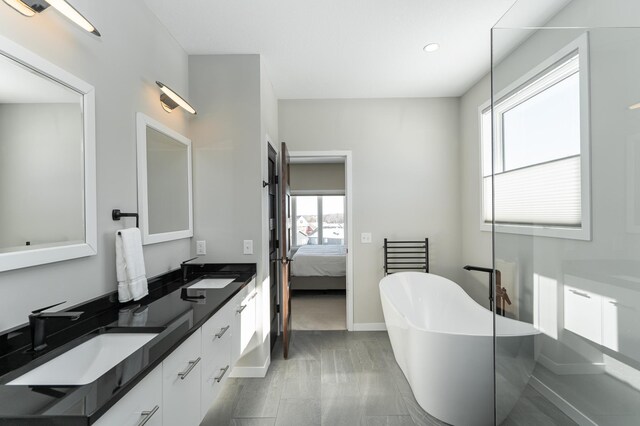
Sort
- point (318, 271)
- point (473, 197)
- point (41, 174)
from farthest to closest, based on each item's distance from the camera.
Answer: point (318, 271) < point (473, 197) < point (41, 174)

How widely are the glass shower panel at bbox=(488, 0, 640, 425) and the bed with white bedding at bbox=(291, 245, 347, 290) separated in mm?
3254

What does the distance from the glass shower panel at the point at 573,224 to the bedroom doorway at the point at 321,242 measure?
2.13 meters

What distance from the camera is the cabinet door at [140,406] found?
0.80 m

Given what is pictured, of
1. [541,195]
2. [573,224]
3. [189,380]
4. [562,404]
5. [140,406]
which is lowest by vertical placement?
[562,404]

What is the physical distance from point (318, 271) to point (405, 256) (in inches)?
65.0

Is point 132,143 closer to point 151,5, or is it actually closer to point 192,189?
point 192,189

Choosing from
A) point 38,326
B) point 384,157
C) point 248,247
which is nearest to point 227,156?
point 248,247

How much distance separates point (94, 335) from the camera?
1214 millimetres

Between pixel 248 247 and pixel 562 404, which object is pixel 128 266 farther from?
pixel 562 404

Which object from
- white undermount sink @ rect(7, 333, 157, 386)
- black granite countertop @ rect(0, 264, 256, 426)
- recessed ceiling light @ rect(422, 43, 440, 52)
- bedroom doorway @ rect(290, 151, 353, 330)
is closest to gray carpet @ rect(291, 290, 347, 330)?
bedroom doorway @ rect(290, 151, 353, 330)

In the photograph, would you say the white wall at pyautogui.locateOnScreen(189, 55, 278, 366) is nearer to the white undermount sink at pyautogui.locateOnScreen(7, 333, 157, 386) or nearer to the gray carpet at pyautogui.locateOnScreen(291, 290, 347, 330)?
the gray carpet at pyautogui.locateOnScreen(291, 290, 347, 330)

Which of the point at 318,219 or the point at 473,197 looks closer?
the point at 473,197

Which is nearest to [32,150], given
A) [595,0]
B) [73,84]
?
[73,84]

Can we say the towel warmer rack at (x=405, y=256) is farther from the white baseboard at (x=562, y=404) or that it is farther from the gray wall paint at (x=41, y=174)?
the gray wall paint at (x=41, y=174)
